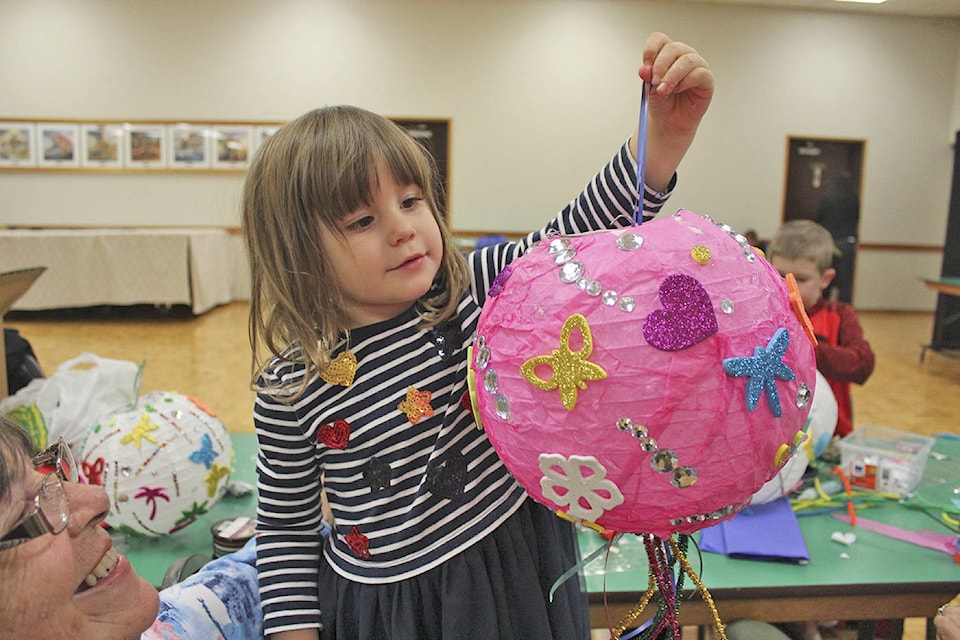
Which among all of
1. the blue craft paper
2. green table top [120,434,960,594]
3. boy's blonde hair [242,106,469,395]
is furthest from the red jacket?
boy's blonde hair [242,106,469,395]

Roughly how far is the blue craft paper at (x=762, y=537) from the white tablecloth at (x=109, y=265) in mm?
6828

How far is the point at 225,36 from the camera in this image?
859 cm

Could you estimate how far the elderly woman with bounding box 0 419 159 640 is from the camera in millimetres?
667

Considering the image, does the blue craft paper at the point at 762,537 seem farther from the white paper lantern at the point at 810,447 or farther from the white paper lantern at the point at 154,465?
the white paper lantern at the point at 154,465

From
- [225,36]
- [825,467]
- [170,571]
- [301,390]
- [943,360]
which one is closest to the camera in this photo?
[301,390]

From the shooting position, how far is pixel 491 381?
0.68 meters

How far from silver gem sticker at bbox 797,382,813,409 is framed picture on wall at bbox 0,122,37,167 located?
1000cm

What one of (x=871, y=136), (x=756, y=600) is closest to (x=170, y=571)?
(x=756, y=600)

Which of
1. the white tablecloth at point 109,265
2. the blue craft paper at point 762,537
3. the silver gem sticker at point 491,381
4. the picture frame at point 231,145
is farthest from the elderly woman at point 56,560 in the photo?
the picture frame at point 231,145

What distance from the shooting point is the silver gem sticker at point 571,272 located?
63 cm

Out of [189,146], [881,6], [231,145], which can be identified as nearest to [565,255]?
[231,145]

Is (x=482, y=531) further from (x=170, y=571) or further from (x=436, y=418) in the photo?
(x=170, y=571)

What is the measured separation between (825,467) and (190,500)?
4.98ft

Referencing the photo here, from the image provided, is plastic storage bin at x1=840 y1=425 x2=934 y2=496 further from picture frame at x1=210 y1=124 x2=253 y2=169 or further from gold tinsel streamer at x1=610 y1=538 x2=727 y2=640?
picture frame at x1=210 y1=124 x2=253 y2=169
